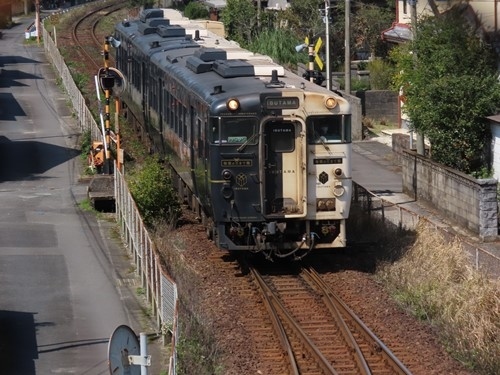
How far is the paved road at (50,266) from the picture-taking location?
45.0 feet

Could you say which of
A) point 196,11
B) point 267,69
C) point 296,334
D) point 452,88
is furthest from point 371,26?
point 296,334

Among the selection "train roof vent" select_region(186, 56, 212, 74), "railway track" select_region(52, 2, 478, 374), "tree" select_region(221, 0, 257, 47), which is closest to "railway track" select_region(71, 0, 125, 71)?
"tree" select_region(221, 0, 257, 47)

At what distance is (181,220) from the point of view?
21.8 meters

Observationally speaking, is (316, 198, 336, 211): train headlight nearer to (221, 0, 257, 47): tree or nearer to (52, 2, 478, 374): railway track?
(52, 2, 478, 374): railway track

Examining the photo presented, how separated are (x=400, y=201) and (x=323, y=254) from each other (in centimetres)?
707

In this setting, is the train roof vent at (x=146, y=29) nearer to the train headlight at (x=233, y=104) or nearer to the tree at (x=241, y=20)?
the train headlight at (x=233, y=104)

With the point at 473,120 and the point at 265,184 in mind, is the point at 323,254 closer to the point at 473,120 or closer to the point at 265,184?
the point at 265,184

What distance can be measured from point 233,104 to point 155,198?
4596 millimetres

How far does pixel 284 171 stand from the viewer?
17156 mm

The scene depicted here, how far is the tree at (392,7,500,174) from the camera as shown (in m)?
25.0

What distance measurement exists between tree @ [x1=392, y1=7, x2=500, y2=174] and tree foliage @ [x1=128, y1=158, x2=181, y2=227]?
23.4 ft

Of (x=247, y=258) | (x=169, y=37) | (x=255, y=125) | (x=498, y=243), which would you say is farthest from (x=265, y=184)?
(x=169, y=37)

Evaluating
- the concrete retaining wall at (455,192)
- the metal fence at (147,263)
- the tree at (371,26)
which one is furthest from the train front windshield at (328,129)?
the tree at (371,26)

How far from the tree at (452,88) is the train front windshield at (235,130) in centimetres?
921
